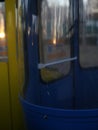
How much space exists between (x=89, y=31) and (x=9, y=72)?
4.23ft

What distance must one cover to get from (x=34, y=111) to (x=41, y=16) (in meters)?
0.73

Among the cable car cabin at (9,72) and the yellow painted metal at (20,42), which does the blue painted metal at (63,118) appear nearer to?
the yellow painted metal at (20,42)

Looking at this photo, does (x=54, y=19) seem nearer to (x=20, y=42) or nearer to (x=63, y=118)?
(x=20, y=42)

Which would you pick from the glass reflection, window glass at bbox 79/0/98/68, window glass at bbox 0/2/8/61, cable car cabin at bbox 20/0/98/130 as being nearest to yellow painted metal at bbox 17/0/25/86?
cable car cabin at bbox 20/0/98/130

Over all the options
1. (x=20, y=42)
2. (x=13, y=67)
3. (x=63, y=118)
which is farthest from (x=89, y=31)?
(x=13, y=67)

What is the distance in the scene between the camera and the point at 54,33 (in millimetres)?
2438

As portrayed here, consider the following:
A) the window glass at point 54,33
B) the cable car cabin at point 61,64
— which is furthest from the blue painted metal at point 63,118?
the window glass at point 54,33

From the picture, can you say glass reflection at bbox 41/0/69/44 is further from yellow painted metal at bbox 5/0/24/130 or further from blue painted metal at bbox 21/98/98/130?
yellow painted metal at bbox 5/0/24/130

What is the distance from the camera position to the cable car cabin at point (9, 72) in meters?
3.41

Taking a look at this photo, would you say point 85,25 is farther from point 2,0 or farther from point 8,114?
point 8,114

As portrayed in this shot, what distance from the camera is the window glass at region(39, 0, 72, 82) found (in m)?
2.42

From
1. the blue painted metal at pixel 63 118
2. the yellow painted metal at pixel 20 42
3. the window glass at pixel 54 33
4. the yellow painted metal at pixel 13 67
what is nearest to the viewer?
the blue painted metal at pixel 63 118

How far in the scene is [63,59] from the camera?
8.25 feet

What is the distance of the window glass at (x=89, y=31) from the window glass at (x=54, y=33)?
0.39 feet
